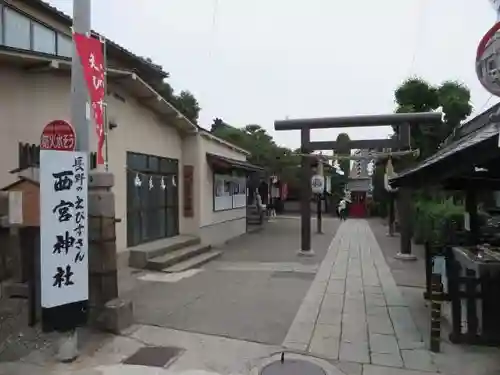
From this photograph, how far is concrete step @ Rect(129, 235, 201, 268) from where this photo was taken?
11461mm

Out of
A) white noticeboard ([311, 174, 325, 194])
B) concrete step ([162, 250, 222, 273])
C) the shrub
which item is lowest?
concrete step ([162, 250, 222, 273])

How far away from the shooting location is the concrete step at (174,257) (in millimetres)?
11375

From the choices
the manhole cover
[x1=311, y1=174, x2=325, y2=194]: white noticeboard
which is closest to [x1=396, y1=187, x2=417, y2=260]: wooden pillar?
[x1=311, y1=174, x2=325, y2=194]: white noticeboard

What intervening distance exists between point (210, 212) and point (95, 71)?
32.7ft

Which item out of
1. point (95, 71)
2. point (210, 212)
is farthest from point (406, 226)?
point (95, 71)

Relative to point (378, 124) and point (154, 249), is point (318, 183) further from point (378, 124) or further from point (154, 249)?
point (154, 249)

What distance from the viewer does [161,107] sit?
1328 cm

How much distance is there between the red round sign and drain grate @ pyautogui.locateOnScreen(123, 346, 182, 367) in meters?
2.81

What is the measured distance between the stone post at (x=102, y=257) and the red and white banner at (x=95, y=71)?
5.28ft

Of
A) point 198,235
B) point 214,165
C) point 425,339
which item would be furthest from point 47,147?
point 214,165

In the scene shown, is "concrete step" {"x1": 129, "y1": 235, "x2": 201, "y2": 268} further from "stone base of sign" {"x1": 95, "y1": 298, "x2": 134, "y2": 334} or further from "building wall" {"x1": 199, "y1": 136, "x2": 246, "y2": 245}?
"stone base of sign" {"x1": 95, "y1": 298, "x2": 134, "y2": 334}

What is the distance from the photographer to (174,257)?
480 inches

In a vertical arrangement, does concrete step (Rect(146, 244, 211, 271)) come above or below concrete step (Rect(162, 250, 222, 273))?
above

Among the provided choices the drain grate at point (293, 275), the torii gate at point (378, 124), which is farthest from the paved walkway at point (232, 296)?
the torii gate at point (378, 124)
